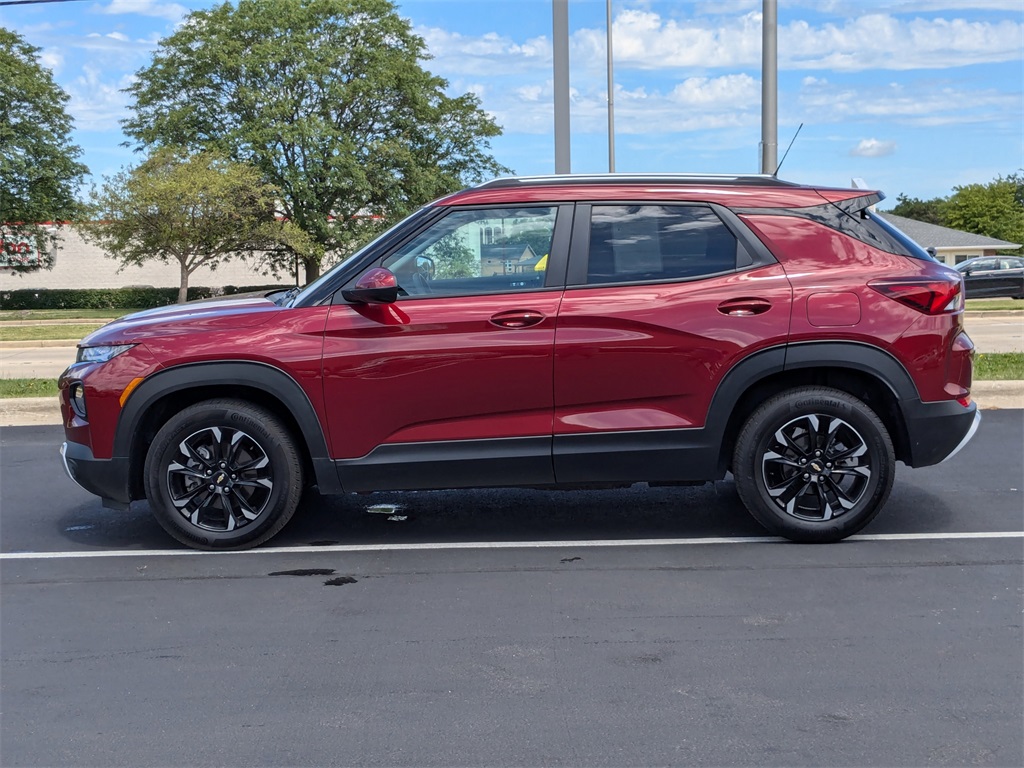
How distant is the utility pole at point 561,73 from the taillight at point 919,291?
19.7 feet

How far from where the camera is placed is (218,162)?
4088cm

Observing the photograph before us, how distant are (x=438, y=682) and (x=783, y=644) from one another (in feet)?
4.53

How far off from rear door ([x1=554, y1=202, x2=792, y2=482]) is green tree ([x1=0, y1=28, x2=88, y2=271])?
153 feet

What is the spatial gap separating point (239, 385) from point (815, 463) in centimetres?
300

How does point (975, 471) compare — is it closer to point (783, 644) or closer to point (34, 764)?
point (783, 644)

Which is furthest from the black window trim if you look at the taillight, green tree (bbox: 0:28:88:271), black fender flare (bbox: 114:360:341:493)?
green tree (bbox: 0:28:88:271)

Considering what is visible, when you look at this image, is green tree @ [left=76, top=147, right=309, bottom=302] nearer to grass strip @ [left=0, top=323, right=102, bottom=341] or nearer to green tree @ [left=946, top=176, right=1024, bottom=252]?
grass strip @ [left=0, top=323, right=102, bottom=341]

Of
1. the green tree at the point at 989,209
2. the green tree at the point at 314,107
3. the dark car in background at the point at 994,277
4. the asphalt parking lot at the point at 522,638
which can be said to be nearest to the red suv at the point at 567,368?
the asphalt parking lot at the point at 522,638

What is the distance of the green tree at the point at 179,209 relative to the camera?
1529 inches

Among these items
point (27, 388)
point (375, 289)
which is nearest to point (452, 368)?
point (375, 289)

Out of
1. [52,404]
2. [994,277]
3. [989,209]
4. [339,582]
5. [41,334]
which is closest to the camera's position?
[339,582]

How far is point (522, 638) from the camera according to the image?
434cm

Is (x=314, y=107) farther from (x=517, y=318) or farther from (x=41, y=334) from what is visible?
(x=517, y=318)

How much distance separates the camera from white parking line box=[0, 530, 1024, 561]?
568 centimetres
